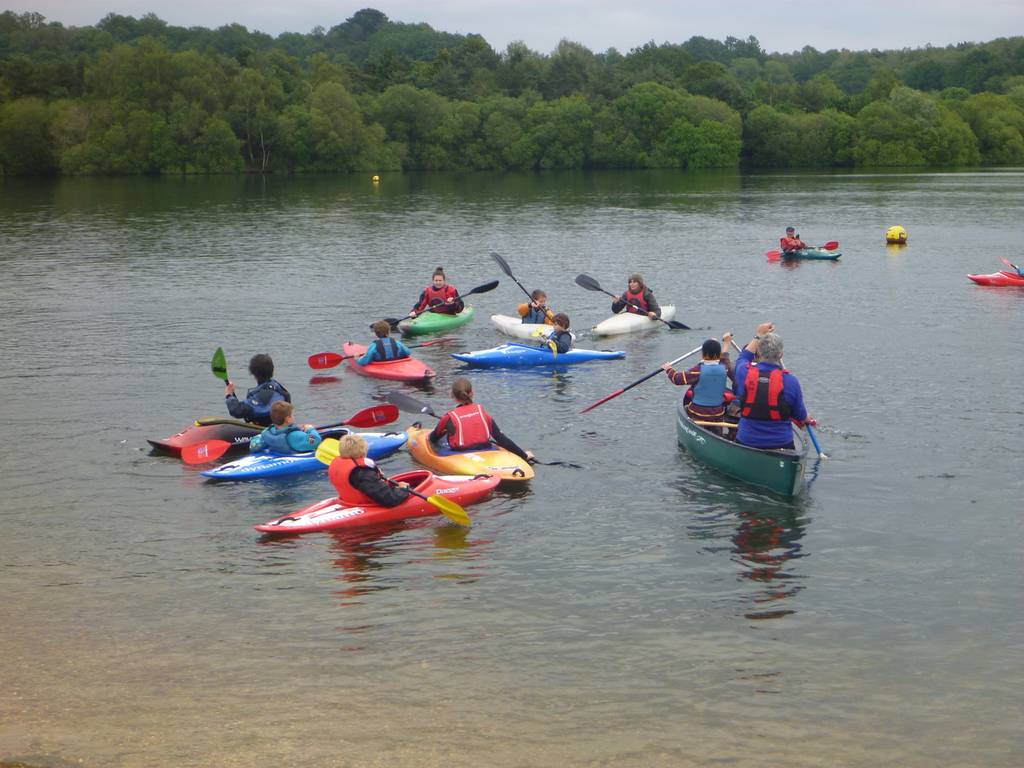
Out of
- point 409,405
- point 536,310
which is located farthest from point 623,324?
point 409,405

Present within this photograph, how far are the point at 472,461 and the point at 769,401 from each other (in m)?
4.07

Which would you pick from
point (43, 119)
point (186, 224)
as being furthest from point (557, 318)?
point (43, 119)

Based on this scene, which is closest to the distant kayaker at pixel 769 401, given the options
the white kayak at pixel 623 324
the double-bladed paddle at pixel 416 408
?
the double-bladed paddle at pixel 416 408

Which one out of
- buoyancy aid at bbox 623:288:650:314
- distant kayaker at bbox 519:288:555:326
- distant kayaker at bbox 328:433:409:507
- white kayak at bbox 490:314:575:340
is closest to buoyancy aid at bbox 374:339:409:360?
white kayak at bbox 490:314:575:340

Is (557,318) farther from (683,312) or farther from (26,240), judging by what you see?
(26,240)

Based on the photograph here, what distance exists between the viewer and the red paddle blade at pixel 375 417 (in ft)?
56.6

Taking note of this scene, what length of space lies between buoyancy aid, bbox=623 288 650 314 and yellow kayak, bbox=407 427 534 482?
39.8 ft

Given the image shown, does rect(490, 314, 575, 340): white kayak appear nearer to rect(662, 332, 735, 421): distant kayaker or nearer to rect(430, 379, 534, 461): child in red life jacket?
rect(662, 332, 735, 421): distant kayaker

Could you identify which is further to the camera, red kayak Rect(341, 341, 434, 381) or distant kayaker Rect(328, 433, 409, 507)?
red kayak Rect(341, 341, 434, 381)

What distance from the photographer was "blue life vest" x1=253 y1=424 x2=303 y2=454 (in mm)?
15773

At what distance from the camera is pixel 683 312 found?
30.7 meters

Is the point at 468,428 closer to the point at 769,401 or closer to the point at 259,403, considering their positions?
the point at 259,403

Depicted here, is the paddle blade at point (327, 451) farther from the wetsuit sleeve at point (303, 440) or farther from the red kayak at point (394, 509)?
the red kayak at point (394, 509)

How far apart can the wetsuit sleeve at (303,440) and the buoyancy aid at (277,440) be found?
0.05m
